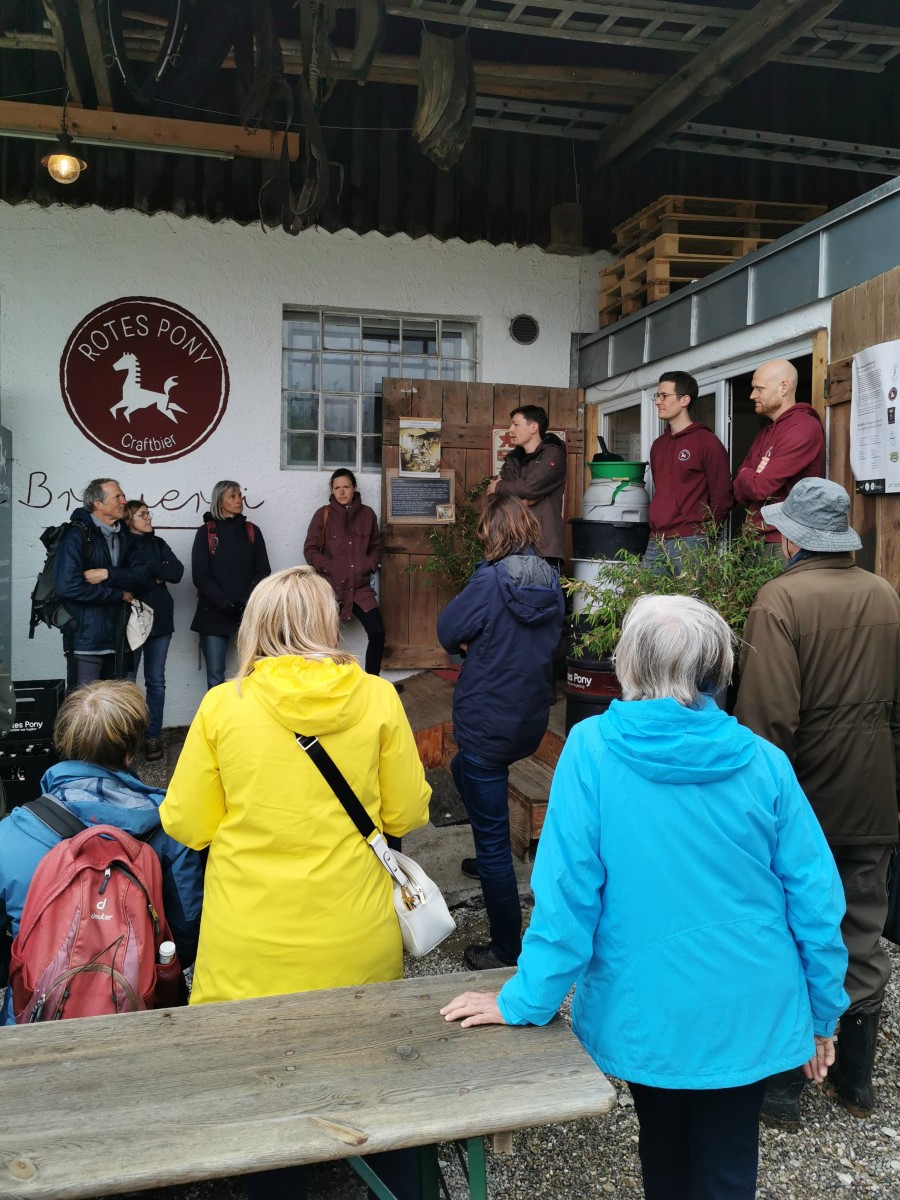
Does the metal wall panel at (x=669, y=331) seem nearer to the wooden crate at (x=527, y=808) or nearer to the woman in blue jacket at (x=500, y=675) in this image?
the wooden crate at (x=527, y=808)

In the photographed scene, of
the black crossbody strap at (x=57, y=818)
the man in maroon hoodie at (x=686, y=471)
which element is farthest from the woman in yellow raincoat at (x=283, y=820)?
the man in maroon hoodie at (x=686, y=471)

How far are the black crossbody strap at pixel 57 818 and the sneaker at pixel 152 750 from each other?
174 inches

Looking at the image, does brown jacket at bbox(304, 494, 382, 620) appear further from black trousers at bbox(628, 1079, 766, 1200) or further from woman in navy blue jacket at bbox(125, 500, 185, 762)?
black trousers at bbox(628, 1079, 766, 1200)

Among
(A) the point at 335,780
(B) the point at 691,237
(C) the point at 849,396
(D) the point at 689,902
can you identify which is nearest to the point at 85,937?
(A) the point at 335,780

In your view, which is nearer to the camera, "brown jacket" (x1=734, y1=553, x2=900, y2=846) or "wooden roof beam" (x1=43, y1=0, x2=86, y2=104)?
"brown jacket" (x1=734, y1=553, x2=900, y2=846)

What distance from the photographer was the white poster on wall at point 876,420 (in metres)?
4.12

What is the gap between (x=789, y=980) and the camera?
1.71 m

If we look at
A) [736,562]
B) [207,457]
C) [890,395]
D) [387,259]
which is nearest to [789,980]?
[736,562]

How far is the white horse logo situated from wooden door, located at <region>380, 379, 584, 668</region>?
1.67 m

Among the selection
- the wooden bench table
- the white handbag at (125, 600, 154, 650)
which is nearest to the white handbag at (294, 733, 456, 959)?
the wooden bench table

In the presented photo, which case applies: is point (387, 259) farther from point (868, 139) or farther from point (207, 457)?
point (868, 139)

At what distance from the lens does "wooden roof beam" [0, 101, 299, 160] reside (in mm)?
6062

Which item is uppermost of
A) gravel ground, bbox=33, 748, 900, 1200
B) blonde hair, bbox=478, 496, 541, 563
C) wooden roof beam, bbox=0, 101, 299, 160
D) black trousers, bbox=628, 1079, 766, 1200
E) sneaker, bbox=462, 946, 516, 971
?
wooden roof beam, bbox=0, 101, 299, 160

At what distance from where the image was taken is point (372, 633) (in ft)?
23.5
